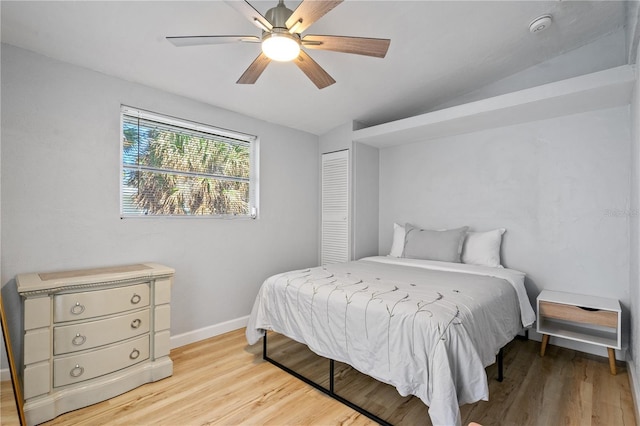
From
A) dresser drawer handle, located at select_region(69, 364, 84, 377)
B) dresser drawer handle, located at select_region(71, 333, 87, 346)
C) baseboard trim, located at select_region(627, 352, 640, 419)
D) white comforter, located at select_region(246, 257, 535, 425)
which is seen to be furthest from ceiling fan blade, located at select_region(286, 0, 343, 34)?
baseboard trim, located at select_region(627, 352, 640, 419)

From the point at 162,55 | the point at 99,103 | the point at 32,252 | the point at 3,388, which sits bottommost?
the point at 3,388

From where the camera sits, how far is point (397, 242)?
3.78 meters

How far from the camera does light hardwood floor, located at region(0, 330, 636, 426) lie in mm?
1838

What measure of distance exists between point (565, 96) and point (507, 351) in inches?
90.6

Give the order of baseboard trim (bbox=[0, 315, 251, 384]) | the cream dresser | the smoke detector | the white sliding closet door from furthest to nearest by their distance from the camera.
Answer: the white sliding closet door, baseboard trim (bbox=[0, 315, 251, 384]), the smoke detector, the cream dresser

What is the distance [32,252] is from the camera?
2.12m

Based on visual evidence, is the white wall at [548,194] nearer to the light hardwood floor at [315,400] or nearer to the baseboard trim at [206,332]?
the light hardwood floor at [315,400]

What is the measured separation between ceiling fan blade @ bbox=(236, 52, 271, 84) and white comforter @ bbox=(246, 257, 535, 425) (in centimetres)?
158

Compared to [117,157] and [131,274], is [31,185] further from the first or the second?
[131,274]

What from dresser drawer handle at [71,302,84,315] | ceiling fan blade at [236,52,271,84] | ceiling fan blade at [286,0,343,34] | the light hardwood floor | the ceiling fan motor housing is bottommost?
the light hardwood floor

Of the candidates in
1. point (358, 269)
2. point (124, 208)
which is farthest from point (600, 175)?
point (124, 208)

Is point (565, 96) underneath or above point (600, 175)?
above

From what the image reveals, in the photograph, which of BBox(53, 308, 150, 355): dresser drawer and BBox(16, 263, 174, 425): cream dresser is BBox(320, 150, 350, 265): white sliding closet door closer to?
BBox(16, 263, 174, 425): cream dresser

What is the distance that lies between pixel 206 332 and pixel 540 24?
4055 mm
